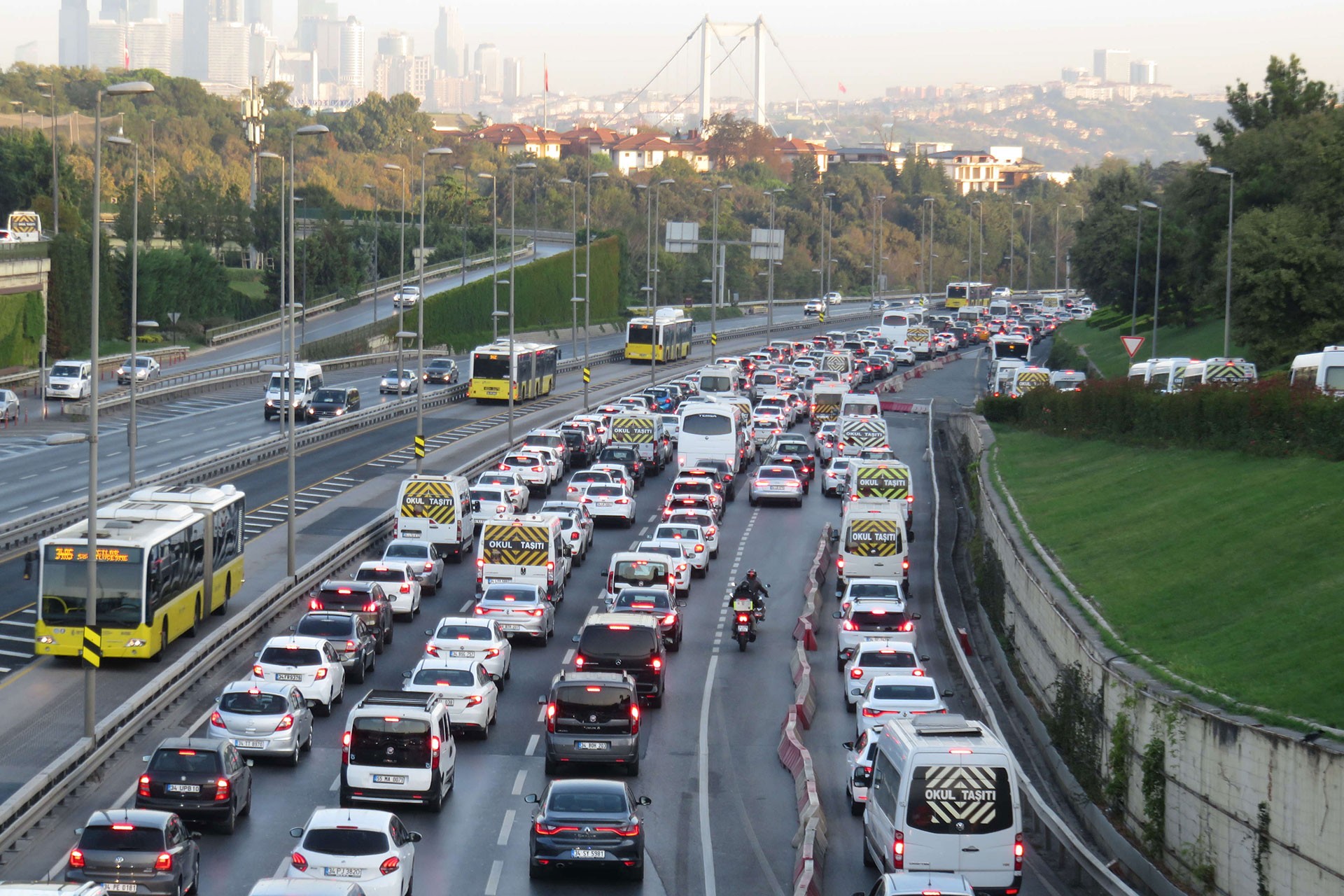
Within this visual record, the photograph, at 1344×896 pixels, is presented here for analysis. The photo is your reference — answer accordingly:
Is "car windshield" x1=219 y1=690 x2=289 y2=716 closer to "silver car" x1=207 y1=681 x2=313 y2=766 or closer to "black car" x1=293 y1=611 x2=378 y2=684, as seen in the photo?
"silver car" x1=207 y1=681 x2=313 y2=766

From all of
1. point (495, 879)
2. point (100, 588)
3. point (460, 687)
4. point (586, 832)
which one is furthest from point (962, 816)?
point (100, 588)

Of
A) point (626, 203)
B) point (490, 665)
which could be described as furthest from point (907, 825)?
point (626, 203)

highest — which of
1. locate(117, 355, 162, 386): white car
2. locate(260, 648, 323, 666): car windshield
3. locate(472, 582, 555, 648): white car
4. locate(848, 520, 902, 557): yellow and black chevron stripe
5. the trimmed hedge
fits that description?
the trimmed hedge

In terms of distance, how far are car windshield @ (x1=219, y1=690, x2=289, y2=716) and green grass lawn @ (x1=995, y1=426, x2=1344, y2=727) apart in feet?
43.8

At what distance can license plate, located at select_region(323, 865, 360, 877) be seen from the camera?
744 inches

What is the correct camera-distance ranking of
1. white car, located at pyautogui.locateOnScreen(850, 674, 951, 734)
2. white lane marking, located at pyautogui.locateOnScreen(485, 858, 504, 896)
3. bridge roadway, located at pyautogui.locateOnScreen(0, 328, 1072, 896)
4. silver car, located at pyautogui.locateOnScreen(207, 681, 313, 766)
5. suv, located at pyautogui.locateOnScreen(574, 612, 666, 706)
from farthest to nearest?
suv, located at pyautogui.locateOnScreen(574, 612, 666, 706)
white car, located at pyautogui.locateOnScreen(850, 674, 951, 734)
silver car, located at pyautogui.locateOnScreen(207, 681, 313, 766)
bridge roadway, located at pyautogui.locateOnScreen(0, 328, 1072, 896)
white lane marking, located at pyautogui.locateOnScreen(485, 858, 504, 896)

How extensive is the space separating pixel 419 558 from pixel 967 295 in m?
124

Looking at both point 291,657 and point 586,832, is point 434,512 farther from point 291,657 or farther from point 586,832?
point 586,832

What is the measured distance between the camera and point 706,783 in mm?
26859

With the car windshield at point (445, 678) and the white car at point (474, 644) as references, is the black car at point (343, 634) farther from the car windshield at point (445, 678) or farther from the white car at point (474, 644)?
the car windshield at point (445, 678)

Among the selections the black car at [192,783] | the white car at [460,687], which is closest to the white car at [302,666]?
the white car at [460,687]

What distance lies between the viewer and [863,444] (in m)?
60.5

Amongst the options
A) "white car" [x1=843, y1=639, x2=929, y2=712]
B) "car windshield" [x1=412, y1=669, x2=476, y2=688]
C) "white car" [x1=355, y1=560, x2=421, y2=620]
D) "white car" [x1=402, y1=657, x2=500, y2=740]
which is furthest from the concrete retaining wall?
"white car" [x1=355, y1=560, x2=421, y2=620]

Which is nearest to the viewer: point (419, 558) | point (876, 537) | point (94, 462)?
point (94, 462)
